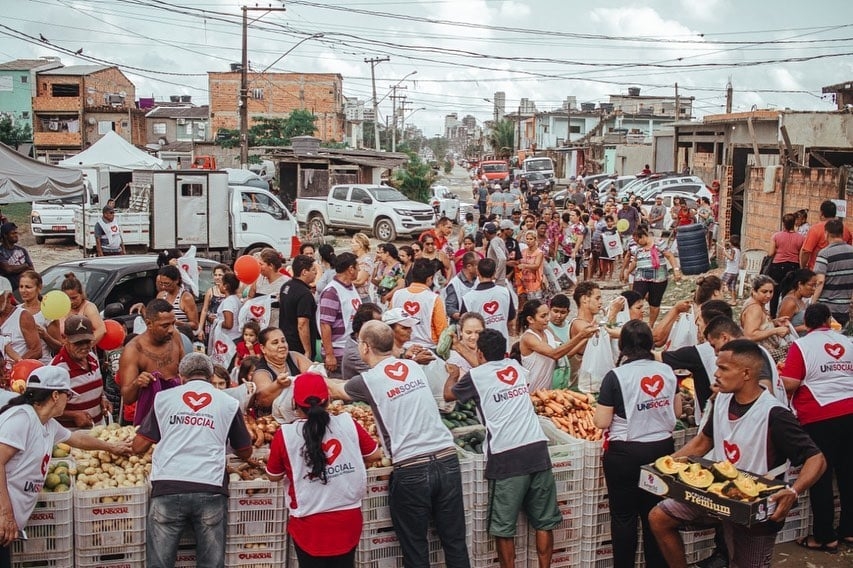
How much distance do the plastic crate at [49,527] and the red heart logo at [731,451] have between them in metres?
3.93

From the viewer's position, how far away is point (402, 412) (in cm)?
518

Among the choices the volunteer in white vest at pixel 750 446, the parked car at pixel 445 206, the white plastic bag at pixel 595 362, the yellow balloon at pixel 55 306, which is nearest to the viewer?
the volunteer in white vest at pixel 750 446

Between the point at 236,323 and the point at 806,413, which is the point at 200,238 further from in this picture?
the point at 806,413

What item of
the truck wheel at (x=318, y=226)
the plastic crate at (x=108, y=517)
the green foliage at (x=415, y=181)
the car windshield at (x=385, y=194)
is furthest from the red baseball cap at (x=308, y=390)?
the green foliage at (x=415, y=181)

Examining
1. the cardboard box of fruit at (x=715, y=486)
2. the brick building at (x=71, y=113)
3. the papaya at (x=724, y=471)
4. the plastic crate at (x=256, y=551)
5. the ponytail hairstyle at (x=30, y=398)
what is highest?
the brick building at (x=71, y=113)

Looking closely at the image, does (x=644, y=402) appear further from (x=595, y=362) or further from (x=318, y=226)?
(x=318, y=226)

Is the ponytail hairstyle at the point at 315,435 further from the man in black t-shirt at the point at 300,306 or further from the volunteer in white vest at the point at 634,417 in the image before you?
the man in black t-shirt at the point at 300,306

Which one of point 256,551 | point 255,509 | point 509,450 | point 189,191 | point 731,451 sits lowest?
point 256,551

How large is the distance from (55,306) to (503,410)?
14.5ft

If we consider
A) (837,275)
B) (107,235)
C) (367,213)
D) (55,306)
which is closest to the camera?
(55,306)

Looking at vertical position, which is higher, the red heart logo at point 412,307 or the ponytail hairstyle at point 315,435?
the red heart logo at point 412,307

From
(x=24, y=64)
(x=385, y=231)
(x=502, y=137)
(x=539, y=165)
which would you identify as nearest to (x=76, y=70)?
(x=24, y=64)

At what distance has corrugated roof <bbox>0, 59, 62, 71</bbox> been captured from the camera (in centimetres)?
6278

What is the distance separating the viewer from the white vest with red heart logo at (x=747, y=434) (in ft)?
16.2
